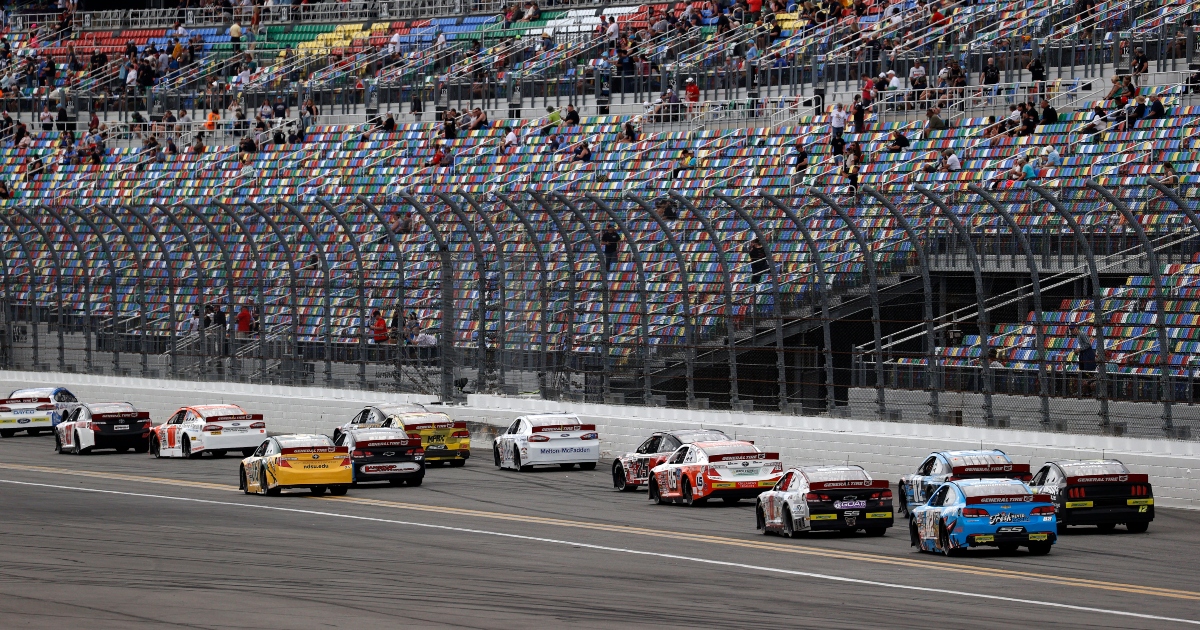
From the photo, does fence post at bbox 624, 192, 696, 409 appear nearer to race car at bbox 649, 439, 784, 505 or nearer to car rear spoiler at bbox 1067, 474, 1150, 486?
race car at bbox 649, 439, 784, 505

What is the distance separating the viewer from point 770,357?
29203 millimetres

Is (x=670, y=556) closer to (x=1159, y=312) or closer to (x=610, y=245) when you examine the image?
(x=1159, y=312)

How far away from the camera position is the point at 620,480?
27.9m

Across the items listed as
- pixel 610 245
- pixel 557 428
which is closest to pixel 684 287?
pixel 610 245

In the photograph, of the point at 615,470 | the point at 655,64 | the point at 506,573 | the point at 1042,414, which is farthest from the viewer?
the point at 655,64

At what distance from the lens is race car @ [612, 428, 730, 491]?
27.3 metres

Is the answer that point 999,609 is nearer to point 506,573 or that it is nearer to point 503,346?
point 506,573

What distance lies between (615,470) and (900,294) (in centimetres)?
482

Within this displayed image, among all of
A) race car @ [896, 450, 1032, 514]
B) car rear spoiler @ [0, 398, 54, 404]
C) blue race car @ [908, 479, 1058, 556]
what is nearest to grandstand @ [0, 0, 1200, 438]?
car rear spoiler @ [0, 398, 54, 404]

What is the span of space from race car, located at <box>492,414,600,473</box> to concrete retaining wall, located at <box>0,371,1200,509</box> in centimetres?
122

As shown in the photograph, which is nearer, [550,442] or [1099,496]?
[1099,496]

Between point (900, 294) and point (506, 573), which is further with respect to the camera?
point (900, 294)

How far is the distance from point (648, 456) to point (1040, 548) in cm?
858

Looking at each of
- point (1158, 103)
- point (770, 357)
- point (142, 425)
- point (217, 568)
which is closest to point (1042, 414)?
point (770, 357)
